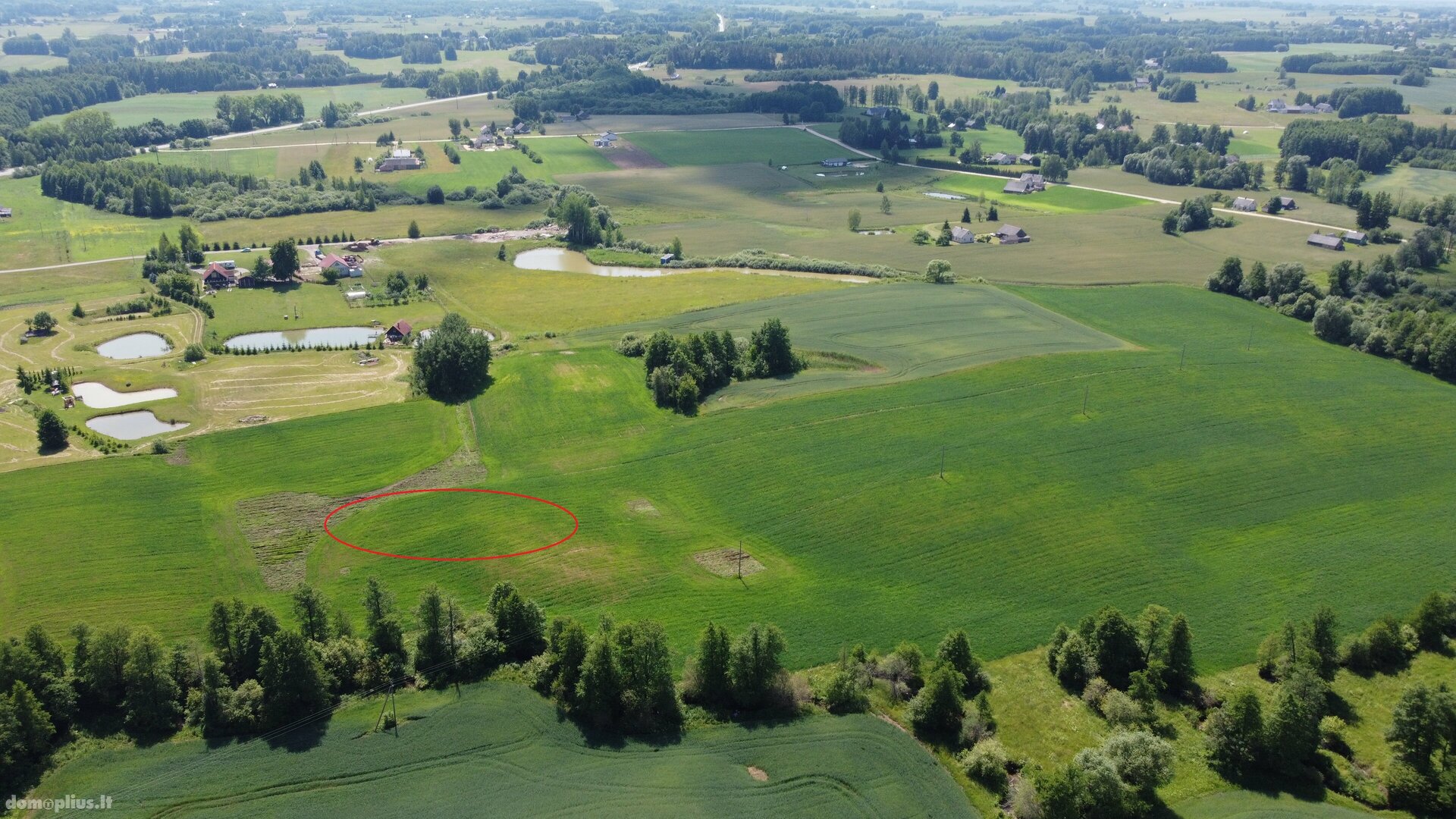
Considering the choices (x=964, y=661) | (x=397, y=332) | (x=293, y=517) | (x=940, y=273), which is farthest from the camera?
(x=940, y=273)

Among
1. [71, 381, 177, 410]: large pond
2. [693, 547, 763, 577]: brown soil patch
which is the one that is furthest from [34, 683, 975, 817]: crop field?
[71, 381, 177, 410]: large pond

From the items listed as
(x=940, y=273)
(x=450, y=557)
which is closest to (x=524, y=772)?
(x=450, y=557)

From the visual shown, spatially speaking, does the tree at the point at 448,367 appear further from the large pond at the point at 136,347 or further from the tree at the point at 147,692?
the tree at the point at 147,692

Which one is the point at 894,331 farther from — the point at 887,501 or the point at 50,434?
the point at 50,434

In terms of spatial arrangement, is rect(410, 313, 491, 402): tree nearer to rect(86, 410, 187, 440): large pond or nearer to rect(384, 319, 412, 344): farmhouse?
rect(384, 319, 412, 344): farmhouse

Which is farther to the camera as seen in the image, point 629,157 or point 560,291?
point 629,157

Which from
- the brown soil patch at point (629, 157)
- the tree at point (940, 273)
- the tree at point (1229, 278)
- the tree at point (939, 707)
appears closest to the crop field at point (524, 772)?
the tree at point (939, 707)
